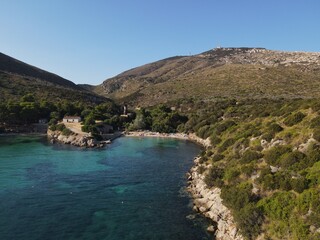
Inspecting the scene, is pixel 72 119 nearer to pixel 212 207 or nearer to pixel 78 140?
pixel 78 140

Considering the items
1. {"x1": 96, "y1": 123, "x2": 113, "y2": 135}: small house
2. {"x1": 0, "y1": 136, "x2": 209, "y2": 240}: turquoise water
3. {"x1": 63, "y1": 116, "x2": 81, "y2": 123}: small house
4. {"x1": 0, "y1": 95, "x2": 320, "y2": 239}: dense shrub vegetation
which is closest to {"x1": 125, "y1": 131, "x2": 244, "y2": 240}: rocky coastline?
{"x1": 0, "y1": 95, "x2": 320, "y2": 239}: dense shrub vegetation

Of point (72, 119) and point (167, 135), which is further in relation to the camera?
point (72, 119)

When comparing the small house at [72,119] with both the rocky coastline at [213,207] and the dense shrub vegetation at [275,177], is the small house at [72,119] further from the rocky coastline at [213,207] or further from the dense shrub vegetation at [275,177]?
the rocky coastline at [213,207]

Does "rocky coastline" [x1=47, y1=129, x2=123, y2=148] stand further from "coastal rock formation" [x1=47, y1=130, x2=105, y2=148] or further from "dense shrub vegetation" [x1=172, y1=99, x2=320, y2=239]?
"dense shrub vegetation" [x1=172, y1=99, x2=320, y2=239]

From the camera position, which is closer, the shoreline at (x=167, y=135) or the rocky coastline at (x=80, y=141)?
the rocky coastline at (x=80, y=141)

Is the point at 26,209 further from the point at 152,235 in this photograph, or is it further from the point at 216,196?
the point at 216,196

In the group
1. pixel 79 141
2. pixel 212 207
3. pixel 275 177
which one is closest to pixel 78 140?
pixel 79 141

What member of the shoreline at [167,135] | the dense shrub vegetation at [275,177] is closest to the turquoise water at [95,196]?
the dense shrub vegetation at [275,177]

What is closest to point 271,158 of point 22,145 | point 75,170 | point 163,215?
point 163,215
